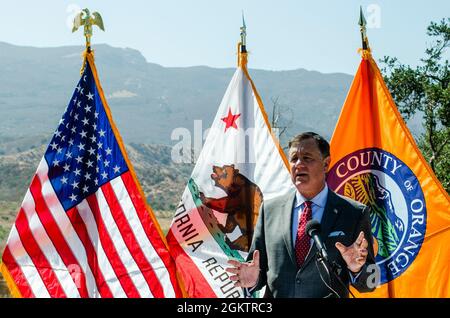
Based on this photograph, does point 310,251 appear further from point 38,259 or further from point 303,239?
point 38,259

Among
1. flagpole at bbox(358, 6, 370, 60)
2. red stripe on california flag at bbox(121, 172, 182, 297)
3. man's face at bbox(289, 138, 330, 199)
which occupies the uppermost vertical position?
flagpole at bbox(358, 6, 370, 60)

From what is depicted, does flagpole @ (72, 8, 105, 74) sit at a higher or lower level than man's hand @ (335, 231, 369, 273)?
higher

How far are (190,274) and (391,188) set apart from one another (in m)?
2.48

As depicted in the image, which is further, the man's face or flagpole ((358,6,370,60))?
flagpole ((358,6,370,60))

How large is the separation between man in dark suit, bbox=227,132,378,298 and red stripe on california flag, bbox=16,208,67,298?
3834mm

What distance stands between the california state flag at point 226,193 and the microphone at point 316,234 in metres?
3.39

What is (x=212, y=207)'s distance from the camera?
9062mm

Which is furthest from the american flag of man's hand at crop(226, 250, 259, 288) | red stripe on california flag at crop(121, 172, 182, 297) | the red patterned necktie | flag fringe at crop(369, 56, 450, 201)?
the red patterned necktie

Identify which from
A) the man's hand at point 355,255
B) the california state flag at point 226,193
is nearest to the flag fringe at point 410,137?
the california state flag at point 226,193

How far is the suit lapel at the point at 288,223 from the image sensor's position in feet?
19.0

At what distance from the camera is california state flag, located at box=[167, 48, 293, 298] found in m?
8.96

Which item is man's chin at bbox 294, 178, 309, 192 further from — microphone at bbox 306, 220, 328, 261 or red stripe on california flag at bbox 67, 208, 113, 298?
red stripe on california flag at bbox 67, 208, 113, 298
